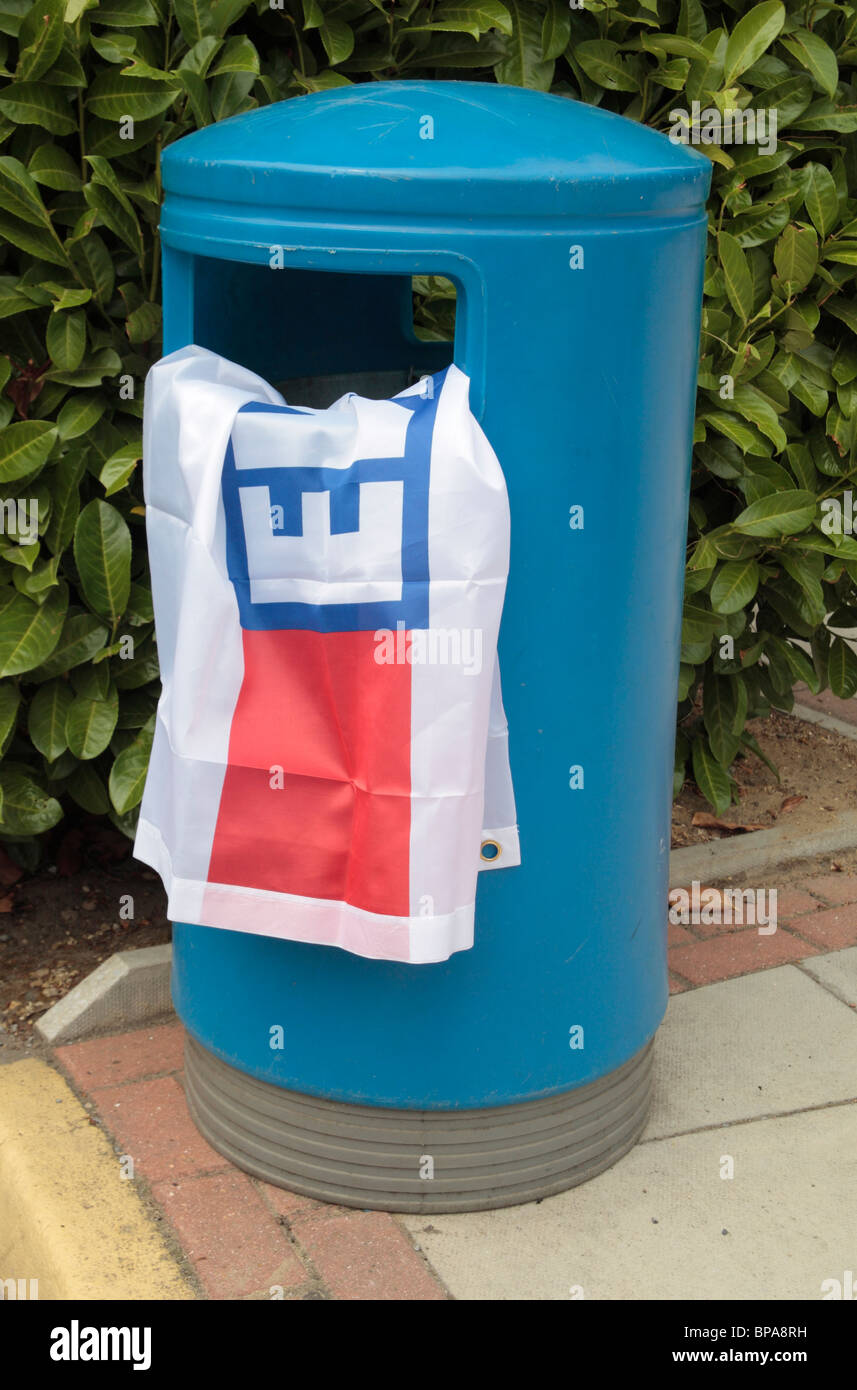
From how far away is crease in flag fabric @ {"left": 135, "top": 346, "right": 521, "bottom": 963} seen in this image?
179 cm

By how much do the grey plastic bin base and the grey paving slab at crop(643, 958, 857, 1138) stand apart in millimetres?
233

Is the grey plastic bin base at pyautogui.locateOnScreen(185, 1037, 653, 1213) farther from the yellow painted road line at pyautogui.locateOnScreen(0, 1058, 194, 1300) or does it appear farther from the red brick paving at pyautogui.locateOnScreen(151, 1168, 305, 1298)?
the yellow painted road line at pyautogui.locateOnScreen(0, 1058, 194, 1300)

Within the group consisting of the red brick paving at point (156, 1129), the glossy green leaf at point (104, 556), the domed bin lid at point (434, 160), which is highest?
the domed bin lid at point (434, 160)

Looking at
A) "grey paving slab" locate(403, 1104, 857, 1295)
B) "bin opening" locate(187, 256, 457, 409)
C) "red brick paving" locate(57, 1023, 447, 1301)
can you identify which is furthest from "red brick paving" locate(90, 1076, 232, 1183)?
"bin opening" locate(187, 256, 457, 409)

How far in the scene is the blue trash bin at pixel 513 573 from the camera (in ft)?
5.95

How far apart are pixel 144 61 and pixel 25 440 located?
0.63 metres

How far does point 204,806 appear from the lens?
1914 millimetres

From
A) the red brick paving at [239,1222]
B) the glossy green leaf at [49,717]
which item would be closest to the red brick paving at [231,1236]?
the red brick paving at [239,1222]

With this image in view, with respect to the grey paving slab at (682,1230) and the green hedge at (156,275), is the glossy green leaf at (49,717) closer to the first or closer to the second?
the green hedge at (156,275)

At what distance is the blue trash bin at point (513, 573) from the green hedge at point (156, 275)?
34cm

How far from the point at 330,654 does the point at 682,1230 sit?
103 centimetres

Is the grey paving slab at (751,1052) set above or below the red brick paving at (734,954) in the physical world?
above

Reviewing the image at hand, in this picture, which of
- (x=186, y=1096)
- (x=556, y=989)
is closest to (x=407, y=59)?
(x=556, y=989)

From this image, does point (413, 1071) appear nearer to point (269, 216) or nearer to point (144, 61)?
point (269, 216)
